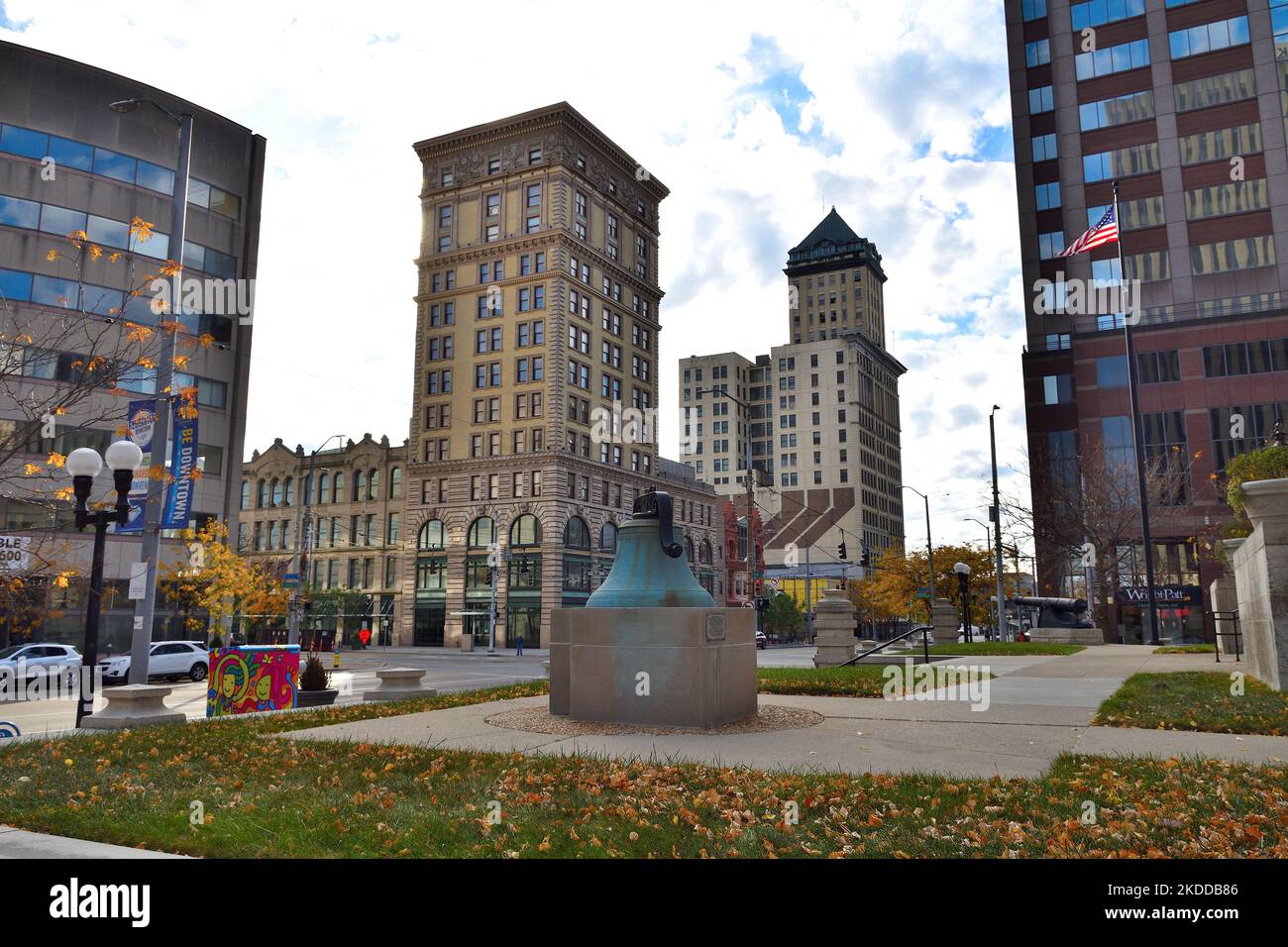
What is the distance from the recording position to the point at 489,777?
769 cm

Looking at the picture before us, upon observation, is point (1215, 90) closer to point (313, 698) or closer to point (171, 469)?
point (171, 469)

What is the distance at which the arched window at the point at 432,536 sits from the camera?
230ft

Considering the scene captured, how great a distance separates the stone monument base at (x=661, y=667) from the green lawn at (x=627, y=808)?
2.81 metres

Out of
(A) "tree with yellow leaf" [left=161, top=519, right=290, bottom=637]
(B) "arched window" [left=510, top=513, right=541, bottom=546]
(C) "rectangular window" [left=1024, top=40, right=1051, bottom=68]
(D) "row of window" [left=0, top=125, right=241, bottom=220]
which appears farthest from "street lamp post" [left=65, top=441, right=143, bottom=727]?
(C) "rectangular window" [left=1024, top=40, right=1051, bottom=68]

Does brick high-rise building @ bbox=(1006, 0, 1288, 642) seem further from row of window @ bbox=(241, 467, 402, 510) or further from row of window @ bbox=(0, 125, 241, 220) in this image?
row of window @ bbox=(241, 467, 402, 510)

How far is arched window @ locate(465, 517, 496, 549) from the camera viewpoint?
67.9 m

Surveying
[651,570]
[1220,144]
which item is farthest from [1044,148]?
[651,570]

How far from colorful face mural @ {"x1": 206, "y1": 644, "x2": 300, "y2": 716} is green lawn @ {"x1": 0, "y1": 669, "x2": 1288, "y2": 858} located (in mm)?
6202

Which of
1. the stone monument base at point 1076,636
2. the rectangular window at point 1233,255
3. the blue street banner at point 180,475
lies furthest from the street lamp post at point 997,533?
the blue street banner at point 180,475

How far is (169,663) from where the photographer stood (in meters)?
32.2

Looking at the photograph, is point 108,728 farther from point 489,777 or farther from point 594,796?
point 594,796

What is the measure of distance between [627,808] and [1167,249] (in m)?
67.1
